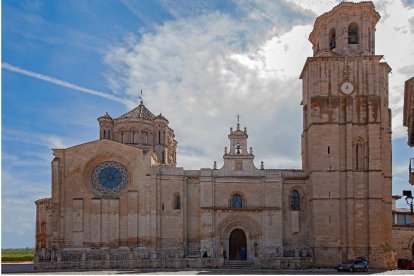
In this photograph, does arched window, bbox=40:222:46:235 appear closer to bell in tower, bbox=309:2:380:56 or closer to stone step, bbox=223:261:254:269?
stone step, bbox=223:261:254:269

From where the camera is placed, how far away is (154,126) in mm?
54625

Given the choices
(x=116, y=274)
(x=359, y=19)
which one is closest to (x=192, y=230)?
(x=116, y=274)

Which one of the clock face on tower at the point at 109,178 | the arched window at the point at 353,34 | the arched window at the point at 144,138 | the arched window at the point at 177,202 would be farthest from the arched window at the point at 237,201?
the arched window at the point at 353,34

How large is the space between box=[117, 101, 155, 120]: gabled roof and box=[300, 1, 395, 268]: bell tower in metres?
16.3

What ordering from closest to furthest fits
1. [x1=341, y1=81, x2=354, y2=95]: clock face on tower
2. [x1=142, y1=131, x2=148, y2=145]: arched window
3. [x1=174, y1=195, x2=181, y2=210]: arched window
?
[x1=341, y1=81, x2=354, y2=95]: clock face on tower, [x1=174, y1=195, x2=181, y2=210]: arched window, [x1=142, y1=131, x2=148, y2=145]: arched window

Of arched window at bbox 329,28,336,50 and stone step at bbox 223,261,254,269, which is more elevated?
arched window at bbox 329,28,336,50

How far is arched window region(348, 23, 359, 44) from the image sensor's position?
4428 cm

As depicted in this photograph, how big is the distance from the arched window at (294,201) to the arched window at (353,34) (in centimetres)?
1148

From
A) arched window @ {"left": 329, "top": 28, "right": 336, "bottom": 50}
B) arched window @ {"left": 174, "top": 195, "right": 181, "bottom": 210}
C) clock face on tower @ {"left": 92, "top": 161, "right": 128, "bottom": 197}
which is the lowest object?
arched window @ {"left": 174, "top": 195, "right": 181, "bottom": 210}

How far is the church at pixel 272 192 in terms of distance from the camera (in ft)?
139

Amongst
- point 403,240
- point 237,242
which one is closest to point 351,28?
point 403,240

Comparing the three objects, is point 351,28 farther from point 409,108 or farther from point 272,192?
point 409,108

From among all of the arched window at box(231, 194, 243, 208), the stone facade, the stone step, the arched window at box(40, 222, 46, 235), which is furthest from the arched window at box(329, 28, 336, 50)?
the arched window at box(40, 222, 46, 235)

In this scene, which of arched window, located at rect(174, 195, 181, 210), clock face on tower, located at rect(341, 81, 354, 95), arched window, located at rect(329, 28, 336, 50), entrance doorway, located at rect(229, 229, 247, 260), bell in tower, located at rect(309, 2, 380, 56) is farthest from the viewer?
arched window, located at rect(329, 28, 336, 50)
